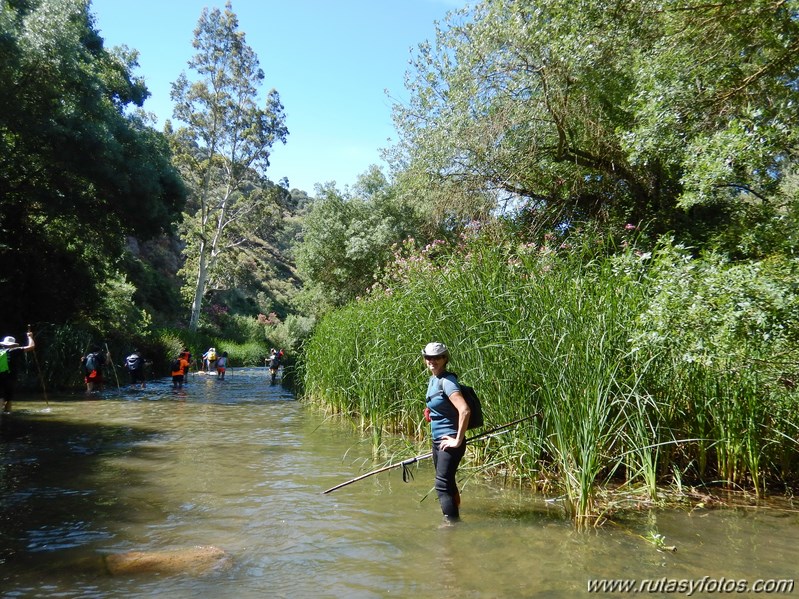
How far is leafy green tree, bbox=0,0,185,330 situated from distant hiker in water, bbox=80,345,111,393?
10.3ft

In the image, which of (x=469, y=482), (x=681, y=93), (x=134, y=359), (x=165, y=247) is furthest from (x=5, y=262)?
(x=165, y=247)

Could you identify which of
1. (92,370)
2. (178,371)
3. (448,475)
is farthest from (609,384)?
(178,371)

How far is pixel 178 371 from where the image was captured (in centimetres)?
1997

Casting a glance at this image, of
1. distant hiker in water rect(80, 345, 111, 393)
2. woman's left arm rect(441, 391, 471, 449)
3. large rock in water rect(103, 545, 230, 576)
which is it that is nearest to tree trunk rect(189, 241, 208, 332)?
distant hiker in water rect(80, 345, 111, 393)

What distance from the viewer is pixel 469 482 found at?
271 inches

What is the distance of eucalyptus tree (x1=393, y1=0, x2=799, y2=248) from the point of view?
7.97m

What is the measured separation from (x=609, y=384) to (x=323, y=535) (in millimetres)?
2884

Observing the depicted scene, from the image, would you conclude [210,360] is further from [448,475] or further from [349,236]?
[448,475]

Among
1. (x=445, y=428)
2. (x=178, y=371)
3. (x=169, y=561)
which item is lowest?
(x=169, y=561)

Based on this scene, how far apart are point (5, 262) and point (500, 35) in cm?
1687

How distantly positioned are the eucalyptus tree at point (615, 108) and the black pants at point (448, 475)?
4999 mm

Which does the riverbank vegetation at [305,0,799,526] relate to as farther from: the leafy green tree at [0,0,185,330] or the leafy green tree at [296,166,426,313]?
the leafy green tree at [296,166,426,313]

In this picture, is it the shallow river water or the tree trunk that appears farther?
the tree trunk

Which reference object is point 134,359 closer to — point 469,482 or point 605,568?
point 469,482
